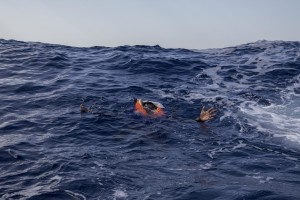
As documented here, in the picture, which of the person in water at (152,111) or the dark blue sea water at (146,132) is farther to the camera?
the person in water at (152,111)

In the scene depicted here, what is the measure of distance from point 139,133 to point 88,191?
4.62 m

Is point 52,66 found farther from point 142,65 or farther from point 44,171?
point 44,171

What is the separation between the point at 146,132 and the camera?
42.1 ft

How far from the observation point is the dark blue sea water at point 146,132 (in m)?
8.70

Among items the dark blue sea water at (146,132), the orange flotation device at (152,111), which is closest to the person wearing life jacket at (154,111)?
the orange flotation device at (152,111)

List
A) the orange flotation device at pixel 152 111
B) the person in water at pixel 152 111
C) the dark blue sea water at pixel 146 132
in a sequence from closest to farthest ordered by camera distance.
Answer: the dark blue sea water at pixel 146 132, the person in water at pixel 152 111, the orange flotation device at pixel 152 111

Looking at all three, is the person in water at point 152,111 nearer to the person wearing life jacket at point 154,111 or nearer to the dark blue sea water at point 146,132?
the person wearing life jacket at point 154,111

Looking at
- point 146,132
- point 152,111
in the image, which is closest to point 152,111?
point 152,111

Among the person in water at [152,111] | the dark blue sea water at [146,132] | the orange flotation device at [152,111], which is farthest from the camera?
the orange flotation device at [152,111]

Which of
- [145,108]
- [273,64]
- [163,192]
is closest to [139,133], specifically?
[145,108]

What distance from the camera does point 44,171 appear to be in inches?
370

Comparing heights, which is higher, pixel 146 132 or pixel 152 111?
pixel 152 111

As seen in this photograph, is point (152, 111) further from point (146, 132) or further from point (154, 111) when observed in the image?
point (146, 132)

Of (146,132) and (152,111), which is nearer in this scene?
(146,132)
